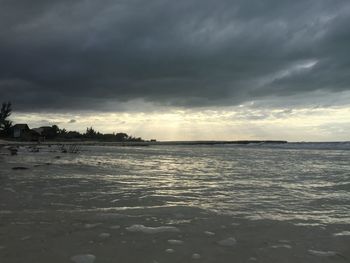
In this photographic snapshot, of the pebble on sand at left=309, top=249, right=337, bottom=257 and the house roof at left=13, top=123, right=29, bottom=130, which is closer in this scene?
the pebble on sand at left=309, top=249, right=337, bottom=257

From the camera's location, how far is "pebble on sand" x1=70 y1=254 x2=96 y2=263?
4.16 metres

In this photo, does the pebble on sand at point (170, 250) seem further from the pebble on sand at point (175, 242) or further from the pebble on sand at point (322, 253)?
the pebble on sand at point (322, 253)

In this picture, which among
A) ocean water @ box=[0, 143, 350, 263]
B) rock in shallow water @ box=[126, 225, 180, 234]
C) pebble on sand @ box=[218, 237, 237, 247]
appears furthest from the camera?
rock in shallow water @ box=[126, 225, 180, 234]

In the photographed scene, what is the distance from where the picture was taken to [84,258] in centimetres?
425

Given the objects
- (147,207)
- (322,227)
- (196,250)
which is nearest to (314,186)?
(322,227)

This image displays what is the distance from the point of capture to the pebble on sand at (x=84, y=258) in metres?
4.16

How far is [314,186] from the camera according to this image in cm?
1089

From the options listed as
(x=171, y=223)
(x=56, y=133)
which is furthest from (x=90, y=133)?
(x=171, y=223)

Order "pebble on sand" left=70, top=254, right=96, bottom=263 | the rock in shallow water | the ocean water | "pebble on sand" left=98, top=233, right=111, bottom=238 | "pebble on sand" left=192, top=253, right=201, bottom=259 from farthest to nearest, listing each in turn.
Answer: the rock in shallow water < "pebble on sand" left=98, top=233, right=111, bottom=238 < the ocean water < "pebble on sand" left=192, top=253, right=201, bottom=259 < "pebble on sand" left=70, top=254, right=96, bottom=263

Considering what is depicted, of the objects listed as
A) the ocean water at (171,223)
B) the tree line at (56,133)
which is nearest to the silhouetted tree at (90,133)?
the tree line at (56,133)

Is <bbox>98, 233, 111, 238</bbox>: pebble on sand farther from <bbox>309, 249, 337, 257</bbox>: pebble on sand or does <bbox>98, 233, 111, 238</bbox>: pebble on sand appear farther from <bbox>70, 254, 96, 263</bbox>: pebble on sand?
<bbox>309, 249, 337, 257</bbox>: pebble on sand

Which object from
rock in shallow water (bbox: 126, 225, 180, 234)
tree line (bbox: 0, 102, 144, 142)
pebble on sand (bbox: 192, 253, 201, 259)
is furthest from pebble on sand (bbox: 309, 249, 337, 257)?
tree line (bbox: 0, 102, 144, 142)

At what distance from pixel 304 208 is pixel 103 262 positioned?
4821 mm

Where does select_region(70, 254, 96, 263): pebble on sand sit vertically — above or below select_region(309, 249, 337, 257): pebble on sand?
above
